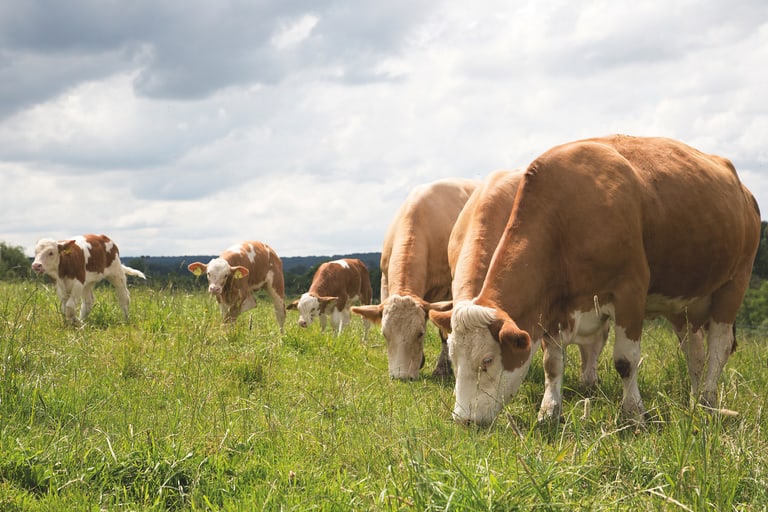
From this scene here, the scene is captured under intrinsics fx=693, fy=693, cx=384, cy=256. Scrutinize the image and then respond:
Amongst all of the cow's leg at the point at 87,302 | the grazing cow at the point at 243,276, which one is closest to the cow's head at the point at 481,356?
the cow's leg at the point at 87,302

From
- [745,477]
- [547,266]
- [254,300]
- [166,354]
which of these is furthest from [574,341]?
[254,300]

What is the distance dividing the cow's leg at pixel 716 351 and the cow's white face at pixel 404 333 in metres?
3.00

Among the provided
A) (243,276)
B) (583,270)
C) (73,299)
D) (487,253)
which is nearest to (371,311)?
(487,253)

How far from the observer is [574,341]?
19.9 feet

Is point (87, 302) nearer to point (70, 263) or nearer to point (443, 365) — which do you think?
point (70, 263)

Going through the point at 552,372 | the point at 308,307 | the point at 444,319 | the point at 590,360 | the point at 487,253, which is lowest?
the point at 590,360

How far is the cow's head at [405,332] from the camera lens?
789cm

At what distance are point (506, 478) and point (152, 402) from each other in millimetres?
3020

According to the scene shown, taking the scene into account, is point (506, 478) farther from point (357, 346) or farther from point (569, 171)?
point (357, 346)

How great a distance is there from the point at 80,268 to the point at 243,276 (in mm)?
2723

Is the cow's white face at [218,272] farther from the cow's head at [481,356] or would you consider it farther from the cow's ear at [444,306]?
the cow's head at [481,356]

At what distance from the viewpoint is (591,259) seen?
224 inches

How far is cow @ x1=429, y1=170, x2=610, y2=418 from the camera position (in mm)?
6133

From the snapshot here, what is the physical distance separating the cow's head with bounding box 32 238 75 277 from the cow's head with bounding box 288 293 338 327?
14.3ft
